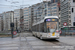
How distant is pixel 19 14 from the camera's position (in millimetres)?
155875

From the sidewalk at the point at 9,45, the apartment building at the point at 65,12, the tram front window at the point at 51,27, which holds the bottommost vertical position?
the sidewalk at the point at 9,45

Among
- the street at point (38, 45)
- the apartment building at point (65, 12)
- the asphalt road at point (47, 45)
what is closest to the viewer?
the asphalt road at point (47, 45)

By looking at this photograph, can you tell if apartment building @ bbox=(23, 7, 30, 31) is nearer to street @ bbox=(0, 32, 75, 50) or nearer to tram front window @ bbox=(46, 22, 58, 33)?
tram front window @ bbox=(46, 22, 58, 33)

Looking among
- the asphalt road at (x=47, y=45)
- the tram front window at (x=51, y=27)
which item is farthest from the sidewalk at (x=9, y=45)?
Result: the tram front window at (x=51, y=27)

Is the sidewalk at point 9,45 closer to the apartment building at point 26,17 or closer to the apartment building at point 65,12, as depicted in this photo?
the apartment building at point 65,12

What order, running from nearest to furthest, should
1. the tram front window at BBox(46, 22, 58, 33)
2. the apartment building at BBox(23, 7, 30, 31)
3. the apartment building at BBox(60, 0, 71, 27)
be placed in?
the tram front window at BBox(46, 22, 58, 33)
the apartment building at BBox(60, 0, 71, 27)
the apartment building at BBox(23, 7, 30, 31)

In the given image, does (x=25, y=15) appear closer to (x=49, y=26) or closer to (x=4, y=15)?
(x=4, y=15)

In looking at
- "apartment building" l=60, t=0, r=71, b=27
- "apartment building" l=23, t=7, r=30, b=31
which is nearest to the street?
"apartment building" l=60, t=0, r=71, b=27

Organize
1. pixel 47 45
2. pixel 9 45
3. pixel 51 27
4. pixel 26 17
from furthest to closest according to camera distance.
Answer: pixel 26 17, pixel 51 27, pixel 9 45, pixel 47 45

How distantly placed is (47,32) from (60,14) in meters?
82.7

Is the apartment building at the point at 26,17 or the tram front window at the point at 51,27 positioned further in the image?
the apartment building at the point at 26,17

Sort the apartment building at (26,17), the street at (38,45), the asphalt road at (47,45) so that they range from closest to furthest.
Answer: the asphalt road at (47,45) < the street at (38,45) < the apartment building at (26,17)

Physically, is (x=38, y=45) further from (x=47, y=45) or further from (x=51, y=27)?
(x=51, y=27)

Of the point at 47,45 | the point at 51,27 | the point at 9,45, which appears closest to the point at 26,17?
the point at 51,27
